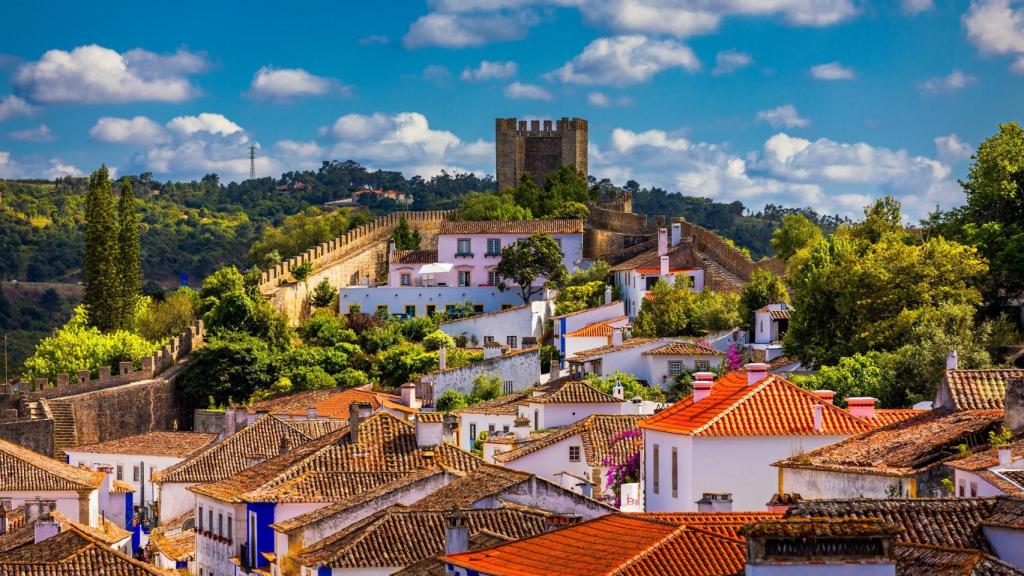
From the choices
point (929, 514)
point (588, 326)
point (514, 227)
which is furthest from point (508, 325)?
point (929, 514)

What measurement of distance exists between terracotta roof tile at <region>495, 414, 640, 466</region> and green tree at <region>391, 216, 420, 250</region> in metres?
55.0

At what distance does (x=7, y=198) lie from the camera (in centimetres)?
18862

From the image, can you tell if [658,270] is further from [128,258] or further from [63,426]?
[128,258]

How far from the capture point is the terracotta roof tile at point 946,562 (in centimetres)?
A: 1809

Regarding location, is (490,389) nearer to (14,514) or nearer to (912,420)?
(14,514)

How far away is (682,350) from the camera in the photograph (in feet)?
211

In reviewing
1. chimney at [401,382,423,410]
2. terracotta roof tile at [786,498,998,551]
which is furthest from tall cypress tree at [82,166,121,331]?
terracotta roof tile at [786,498,998,551]

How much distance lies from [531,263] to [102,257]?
1890 centimetres

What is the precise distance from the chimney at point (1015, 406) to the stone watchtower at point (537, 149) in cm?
8651

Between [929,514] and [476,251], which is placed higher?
[476,251]

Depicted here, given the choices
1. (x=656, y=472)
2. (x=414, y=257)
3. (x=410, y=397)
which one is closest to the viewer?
(x=656, y=472)

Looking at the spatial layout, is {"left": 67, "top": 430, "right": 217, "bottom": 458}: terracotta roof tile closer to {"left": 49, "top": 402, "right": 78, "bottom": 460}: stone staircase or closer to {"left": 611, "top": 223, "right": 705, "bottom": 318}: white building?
{"left": 49, "top": 402, "right": 78, "bottom": 460}: stone staircase

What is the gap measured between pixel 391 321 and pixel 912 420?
5512 centimetres

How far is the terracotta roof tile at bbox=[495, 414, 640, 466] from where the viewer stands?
136ft
